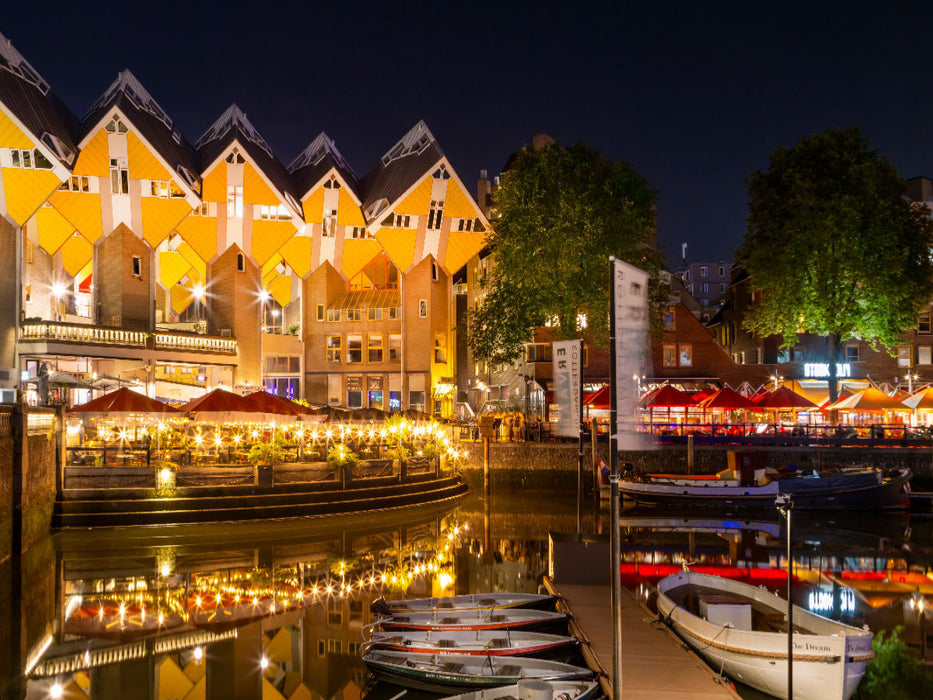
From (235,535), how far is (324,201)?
4163 cm

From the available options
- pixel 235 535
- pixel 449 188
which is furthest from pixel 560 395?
pixel 449 188

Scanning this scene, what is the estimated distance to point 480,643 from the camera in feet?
51.3

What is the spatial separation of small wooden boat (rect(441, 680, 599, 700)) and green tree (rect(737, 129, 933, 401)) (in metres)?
45.1

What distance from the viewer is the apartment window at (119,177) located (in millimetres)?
56719

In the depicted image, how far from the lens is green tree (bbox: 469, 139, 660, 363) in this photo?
4862 centimetres

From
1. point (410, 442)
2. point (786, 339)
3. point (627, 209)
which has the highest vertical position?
point (627, 209)

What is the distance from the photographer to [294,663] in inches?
665

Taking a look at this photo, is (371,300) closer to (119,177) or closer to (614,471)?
(119,177)

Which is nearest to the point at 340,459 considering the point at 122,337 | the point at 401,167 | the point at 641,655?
the point at 122,337

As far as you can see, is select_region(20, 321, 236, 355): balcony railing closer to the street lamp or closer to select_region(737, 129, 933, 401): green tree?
select_region(737, 129, 933, 401): green tree

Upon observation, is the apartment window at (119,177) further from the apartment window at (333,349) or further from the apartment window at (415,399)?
the apartment window at (415,399)

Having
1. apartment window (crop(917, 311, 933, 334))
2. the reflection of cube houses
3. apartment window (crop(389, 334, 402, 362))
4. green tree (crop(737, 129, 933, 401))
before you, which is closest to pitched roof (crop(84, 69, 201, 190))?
the reflection of cube houses

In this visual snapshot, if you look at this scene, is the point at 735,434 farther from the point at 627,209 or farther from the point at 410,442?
the point at 410,442

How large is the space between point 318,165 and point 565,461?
35157 mm
